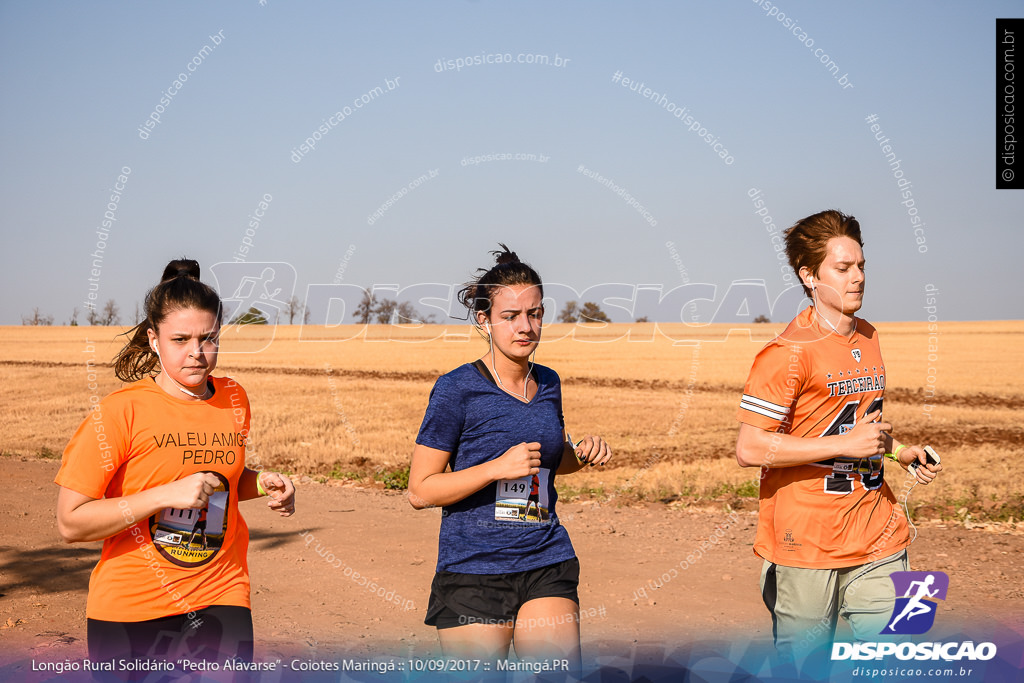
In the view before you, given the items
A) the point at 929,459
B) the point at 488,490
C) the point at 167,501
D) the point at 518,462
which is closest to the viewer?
the point at 167,501

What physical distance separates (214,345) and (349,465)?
9.96 m

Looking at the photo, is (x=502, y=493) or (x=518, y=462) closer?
(x=518, y=462)

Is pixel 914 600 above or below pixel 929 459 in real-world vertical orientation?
below

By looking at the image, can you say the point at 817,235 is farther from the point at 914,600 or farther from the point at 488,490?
the point at 488,490

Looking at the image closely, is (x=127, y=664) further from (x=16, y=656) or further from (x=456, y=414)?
(x=16, y=656)

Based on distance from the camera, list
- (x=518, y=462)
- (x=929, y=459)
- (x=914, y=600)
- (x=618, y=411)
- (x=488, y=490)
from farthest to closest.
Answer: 1. (x=618, y=411)
2. (x=929, y=459)
3. (x=914, y=600)
4. (x=488, y=490)
5. (x=518, y=462)

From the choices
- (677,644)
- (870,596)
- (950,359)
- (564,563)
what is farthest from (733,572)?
(950,359)

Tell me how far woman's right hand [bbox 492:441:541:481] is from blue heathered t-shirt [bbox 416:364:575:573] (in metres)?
0.14

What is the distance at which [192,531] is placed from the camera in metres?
2.86

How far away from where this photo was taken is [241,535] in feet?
10.1

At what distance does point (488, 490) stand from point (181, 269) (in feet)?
4.98

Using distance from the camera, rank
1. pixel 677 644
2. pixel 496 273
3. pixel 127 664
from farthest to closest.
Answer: pixel 677 644 → pixel 496 273 → pixel 127 664

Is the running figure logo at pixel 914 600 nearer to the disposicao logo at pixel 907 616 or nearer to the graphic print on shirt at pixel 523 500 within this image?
the disposicao logo at pixel 907 616

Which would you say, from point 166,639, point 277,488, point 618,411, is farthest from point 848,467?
point 618,411
